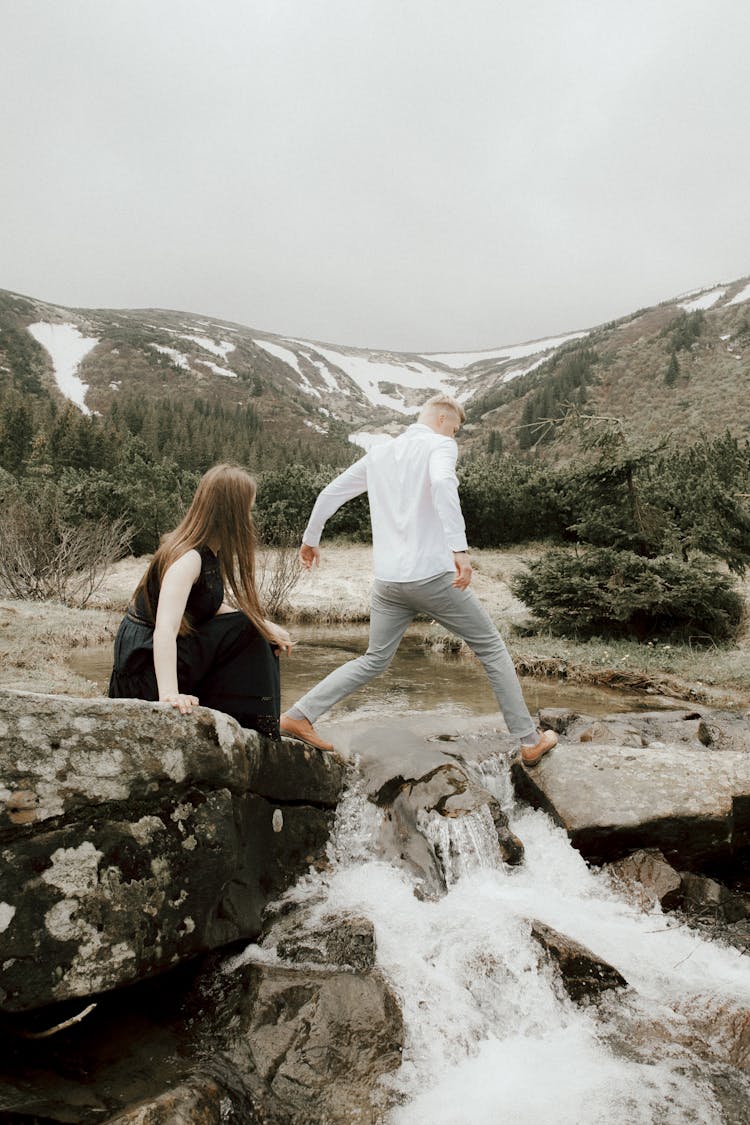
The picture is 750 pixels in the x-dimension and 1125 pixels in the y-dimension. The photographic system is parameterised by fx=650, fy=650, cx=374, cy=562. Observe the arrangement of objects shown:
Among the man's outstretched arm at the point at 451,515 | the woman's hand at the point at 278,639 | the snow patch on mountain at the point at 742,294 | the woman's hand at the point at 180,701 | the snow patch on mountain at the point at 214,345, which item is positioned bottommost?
the woman's hand at the point at 180,701

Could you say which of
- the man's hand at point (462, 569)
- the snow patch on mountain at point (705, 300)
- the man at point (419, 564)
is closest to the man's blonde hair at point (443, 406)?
the man at point (419, 564)

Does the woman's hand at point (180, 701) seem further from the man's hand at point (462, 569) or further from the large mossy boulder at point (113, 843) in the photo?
the man's hand at point (462, 569)

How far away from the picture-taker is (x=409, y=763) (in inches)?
168

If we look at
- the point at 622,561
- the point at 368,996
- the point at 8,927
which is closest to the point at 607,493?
the point at 622,561

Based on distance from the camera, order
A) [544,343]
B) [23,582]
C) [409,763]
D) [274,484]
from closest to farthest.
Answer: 1. [409,763]
2. [23,582]
3. [274,484]
4. [544,343]

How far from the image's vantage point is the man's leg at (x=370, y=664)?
4102mm

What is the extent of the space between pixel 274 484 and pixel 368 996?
25100 millimetres

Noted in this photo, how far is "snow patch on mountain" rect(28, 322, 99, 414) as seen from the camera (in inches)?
3425

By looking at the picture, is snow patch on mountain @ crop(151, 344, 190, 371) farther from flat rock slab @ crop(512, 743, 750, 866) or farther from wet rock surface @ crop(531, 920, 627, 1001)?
wet rock surface @ crop(531, 920, 627, 1001)

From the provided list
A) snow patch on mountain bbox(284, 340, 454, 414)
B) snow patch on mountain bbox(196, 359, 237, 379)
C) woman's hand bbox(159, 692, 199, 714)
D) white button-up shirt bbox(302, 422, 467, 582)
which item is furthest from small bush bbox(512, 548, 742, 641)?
snow patch on mountain bbox(284, 340, 454, 414)

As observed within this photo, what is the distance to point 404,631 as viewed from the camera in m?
4.13

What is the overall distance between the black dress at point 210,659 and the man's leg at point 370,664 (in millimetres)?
706

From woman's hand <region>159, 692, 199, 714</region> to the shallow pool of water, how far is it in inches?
163

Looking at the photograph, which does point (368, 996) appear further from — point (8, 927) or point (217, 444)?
point (217, 444)
